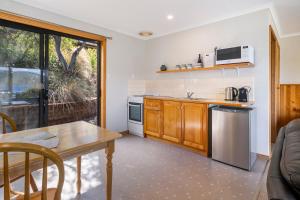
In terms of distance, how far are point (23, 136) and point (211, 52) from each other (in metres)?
3.26

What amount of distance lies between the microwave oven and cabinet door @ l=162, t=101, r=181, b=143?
109cm

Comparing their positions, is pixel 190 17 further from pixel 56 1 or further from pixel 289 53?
pixel 289 53

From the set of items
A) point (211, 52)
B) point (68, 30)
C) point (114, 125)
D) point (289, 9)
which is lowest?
point (114, 125)

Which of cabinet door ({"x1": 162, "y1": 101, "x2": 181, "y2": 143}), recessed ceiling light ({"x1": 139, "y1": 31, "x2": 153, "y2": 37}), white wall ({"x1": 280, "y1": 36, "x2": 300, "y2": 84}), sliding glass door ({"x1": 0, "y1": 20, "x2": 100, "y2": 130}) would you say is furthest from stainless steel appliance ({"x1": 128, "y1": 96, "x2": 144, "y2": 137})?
white wall ({"x1": 280, "y1": 36, "x2": 300, "y2": 84})

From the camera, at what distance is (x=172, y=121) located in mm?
3467

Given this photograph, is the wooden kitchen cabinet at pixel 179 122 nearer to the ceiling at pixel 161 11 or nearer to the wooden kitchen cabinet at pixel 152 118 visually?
the wooden kitchen cabinet at pixel 152 118

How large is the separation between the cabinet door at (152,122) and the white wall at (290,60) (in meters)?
3.35

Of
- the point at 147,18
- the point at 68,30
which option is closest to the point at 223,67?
the point at 147,18

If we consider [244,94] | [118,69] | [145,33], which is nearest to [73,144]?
[244,94]

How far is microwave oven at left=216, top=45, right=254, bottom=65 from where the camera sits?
2773 millimetres

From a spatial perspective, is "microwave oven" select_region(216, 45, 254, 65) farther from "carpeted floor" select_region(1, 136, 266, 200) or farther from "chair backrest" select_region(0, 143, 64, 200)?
"chair backrest" select_region(0, 143, 64, 200)

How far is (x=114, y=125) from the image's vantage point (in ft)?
13.4

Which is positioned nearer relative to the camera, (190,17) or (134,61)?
(190,17)

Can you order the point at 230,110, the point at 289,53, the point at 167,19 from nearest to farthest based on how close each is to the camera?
the point at 230,110 → the point at 167,19 → the point at 289,53
